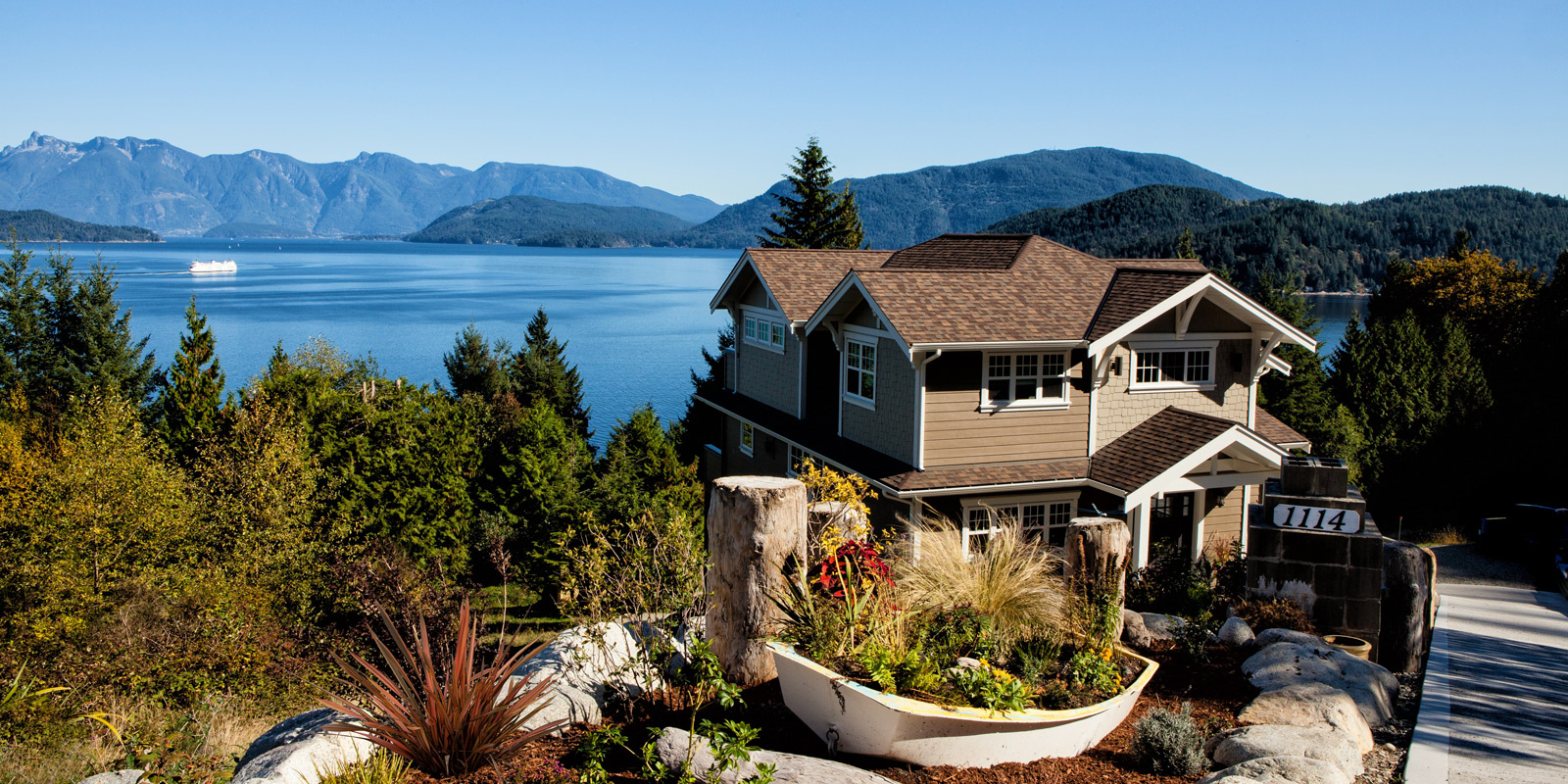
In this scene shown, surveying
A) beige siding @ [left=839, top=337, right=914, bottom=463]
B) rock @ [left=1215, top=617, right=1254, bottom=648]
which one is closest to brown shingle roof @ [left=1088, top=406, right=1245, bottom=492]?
beige siding @ [left=839, top=337, right=914, bottom=463]

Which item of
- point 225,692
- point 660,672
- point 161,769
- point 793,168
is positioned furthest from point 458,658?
point 793,168

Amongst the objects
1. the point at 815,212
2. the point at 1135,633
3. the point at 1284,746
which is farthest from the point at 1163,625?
the point at 815,212

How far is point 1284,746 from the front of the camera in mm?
6496

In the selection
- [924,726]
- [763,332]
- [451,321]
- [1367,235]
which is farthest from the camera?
[1367,235]

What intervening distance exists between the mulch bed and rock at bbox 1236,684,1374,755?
0.23 meters

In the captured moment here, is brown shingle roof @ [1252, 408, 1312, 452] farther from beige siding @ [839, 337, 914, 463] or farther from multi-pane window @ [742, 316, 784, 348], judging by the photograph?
multi-pane window @ [742, 316, 784, 348]

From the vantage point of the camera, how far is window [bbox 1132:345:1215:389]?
19.8 metres

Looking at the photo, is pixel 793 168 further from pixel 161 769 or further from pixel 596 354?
pixel 596 354

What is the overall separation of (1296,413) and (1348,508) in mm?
32471

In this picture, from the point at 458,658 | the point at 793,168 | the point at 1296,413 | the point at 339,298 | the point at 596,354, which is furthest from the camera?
the point at 339,298

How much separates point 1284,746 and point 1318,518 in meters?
4.06

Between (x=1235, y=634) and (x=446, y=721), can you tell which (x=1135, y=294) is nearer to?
(x=1235, y=634)

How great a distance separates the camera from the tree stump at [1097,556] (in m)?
8.62

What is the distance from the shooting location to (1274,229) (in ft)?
419
